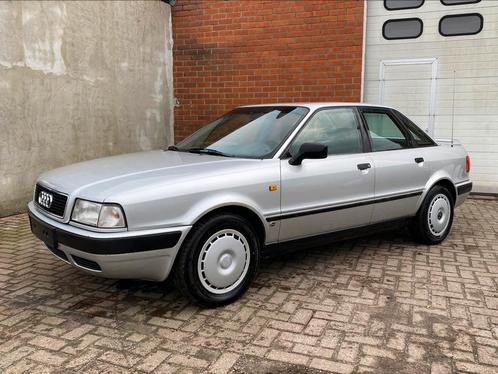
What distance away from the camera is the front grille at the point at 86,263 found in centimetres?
312

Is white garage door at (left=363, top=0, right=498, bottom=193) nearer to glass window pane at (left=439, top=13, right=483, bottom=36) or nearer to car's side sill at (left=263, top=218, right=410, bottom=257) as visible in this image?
glass window pane at (left=439, top=13, right=483, bottom=36)

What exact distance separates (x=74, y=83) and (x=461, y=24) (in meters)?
6.13

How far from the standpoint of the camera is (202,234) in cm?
332

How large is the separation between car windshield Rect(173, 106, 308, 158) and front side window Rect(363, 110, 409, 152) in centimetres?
81

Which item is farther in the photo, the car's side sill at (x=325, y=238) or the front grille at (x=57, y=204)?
the car's side sill at (x=325, y=238)

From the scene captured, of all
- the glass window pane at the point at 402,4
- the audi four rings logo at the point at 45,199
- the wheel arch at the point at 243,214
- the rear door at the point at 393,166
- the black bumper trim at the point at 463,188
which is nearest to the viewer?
the wheel arch at the point at 243,214

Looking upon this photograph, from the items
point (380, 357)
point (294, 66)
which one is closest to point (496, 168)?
point (294, 66)

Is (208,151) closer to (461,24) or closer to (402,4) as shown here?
(402,4)

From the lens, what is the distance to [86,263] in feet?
10.4

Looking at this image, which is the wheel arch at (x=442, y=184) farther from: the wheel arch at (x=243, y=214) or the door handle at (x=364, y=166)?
the wheel arch at (x=243, y=214)

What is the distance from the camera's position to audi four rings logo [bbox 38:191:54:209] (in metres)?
3.50

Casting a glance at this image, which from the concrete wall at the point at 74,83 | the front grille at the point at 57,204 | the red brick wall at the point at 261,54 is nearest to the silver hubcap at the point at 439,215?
the red brick wall at the point at 261,54

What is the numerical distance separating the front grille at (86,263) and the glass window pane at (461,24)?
700 centimetres

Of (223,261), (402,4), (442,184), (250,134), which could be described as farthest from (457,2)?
(223,261)
